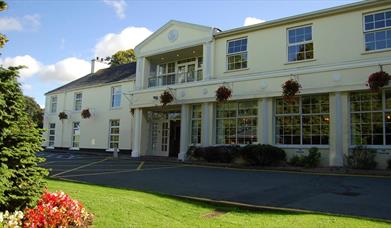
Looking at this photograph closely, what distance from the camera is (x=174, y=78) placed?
23719 mm

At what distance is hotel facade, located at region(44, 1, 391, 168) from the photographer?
15.6 m

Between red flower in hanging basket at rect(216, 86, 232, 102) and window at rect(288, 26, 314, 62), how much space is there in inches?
134

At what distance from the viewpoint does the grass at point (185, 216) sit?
6.17 meters

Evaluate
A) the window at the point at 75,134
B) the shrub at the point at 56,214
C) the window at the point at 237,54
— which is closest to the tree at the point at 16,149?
the shrub at the point at 56,214

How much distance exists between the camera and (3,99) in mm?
5297

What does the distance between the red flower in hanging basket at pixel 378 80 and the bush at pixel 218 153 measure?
6709mm

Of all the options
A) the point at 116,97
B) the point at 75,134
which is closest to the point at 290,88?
the point at 116,97

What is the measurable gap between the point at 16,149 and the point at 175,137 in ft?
61.7

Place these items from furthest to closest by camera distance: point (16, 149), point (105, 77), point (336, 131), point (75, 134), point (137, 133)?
1. point (105, 77)
2. point (75, 134)
3. point (137, 133)
4. point (336, 131)
5. point (16, 149)

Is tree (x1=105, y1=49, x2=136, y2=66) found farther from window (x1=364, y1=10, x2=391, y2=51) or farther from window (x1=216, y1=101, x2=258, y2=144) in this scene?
window (x1=364, y1=10, x2=391, y2=51)

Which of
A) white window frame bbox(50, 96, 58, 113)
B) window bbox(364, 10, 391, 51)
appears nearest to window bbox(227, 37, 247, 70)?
window bbox(364, 10, 391, 51)

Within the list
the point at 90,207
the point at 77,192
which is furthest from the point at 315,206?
the point at 77,192

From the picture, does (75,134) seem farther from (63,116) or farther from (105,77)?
(105,77)

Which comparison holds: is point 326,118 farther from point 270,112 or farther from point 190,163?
point 190,163
